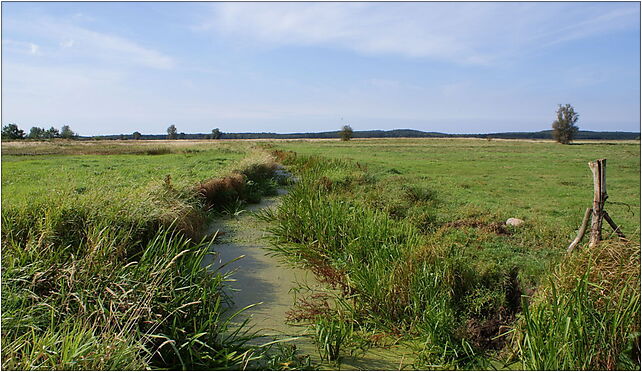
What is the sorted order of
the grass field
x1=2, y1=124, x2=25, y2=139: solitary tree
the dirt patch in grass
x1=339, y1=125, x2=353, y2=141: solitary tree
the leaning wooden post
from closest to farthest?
1. the grass field
2. the leaning wooden post
3. the dirt patch in grass
4. x1=2, y1=124, x2=25, y2=139: solitary tree
5. x1=339, y1=125, x2=353, y2=141: solitary tree

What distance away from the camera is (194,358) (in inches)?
165

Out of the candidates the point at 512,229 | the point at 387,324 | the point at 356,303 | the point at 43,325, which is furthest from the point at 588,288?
the point at 43,325

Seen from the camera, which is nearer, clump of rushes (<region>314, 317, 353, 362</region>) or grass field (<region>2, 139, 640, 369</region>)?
grass field (<region>2, 139, 640, 369</region>)

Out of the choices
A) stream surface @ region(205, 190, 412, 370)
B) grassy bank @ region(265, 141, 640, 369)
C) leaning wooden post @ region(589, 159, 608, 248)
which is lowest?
stream surface @ region(205, 190, 412, 370)

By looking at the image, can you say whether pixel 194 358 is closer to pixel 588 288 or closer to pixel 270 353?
pixel 270 353

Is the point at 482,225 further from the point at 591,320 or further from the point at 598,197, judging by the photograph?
the point at 591,320

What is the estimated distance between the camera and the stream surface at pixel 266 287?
15.1ft

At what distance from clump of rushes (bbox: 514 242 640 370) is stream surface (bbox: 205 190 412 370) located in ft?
4.34

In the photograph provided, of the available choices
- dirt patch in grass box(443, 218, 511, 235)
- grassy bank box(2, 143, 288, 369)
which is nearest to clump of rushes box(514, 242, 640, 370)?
grassy bank box(2, 143, 288, 369)

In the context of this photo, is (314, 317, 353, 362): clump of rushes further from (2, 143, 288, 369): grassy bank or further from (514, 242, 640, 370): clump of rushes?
(514, 242, 640, 370): clump of rushes

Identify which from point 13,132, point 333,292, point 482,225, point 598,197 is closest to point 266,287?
point 333,292

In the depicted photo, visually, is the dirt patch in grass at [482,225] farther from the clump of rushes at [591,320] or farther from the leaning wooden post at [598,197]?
the clump of rushes at [591,320]

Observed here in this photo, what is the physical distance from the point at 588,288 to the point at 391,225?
148 inches

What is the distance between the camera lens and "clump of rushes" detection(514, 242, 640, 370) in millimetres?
3658
